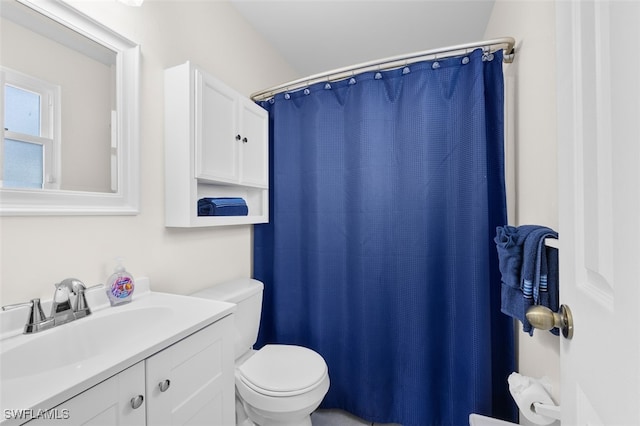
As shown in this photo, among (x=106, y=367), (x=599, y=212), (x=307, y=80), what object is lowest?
(x=106, y=367)

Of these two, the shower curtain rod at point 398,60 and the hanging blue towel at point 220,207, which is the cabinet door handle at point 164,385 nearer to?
the hanging blue towel at point 220,207

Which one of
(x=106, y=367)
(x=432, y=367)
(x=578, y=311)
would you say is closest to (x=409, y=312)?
(x=432, y=367)

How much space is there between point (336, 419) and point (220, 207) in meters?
1.40

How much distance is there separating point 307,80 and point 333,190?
707 mm

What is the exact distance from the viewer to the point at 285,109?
183 cm

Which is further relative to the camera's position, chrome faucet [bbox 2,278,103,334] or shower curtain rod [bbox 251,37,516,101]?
→ shower curtain rod [bbox 251,37,516,101]

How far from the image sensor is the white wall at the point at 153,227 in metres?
0.87

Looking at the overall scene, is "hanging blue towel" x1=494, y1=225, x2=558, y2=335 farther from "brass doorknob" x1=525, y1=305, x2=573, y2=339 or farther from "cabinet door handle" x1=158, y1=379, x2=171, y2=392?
"cabinet door handle" x1=158, y1=379, x2=171, y2=392

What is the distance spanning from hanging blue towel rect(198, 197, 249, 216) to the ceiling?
4.07ft

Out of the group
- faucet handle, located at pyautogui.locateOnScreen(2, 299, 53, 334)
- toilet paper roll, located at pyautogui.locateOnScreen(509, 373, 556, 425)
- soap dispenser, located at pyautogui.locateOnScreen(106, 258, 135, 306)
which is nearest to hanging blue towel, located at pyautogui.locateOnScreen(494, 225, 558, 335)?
toilet paper roll, located at pyautogui.locateOnScreen(509, 373, 556, 425)

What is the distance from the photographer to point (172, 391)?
79cm

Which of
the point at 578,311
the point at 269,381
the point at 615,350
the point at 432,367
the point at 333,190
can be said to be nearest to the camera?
the point at 615,350

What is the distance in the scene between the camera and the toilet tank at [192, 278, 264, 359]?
1.43 metres

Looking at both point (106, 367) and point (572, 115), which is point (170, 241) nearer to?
point (106, 367)
